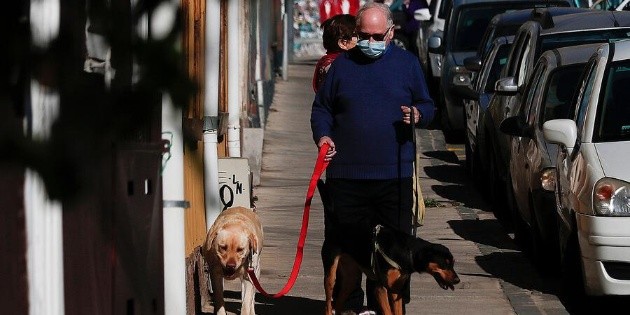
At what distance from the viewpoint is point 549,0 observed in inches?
754

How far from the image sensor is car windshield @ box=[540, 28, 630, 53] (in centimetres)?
1290

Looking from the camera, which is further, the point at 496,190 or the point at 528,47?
the point at 496,190

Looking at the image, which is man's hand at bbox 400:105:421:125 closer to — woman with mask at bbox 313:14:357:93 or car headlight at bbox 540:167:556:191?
woman with mask at bbox 313:14:357:93

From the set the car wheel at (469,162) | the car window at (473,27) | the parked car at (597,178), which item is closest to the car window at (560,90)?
the parked car at (597,178)

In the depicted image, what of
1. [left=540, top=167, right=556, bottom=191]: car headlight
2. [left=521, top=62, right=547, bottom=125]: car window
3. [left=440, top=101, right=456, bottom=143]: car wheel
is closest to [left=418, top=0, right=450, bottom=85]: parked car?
[left=440, top=101, right=456, bottom=143]: car wheel

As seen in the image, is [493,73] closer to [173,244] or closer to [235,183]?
[235,183]

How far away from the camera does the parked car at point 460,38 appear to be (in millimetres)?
19203

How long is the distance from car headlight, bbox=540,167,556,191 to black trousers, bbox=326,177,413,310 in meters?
2.63

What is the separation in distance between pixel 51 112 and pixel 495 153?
38.4 ft

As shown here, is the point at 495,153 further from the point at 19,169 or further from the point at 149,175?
the point at 19,169

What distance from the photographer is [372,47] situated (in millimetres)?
7082

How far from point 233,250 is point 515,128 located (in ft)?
11.8

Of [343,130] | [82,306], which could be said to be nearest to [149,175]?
[82,306]

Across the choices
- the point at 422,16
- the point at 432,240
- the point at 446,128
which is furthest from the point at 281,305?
the point at 422,16
